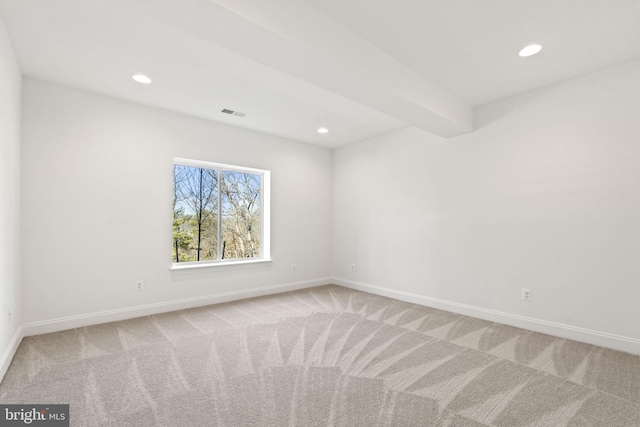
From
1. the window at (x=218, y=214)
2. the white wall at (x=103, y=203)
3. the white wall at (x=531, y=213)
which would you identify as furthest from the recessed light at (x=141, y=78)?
the white wall at (x=531, y=213)

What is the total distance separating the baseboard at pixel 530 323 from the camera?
2.83 m

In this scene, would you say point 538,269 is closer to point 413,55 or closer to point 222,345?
point 413,55

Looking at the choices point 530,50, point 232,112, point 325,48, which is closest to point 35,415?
point 325,48

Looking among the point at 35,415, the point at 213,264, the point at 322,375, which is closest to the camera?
the point at 35,415

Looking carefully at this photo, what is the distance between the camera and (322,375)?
235cm

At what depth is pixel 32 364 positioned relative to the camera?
2.49 metres

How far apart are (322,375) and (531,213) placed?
9.32 feet

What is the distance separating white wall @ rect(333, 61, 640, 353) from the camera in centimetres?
287

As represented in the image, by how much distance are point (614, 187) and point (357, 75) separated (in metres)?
2.67

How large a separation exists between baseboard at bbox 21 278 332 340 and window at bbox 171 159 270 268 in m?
0.50

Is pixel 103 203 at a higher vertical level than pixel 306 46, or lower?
lower

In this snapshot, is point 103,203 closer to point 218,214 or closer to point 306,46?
point 218,214

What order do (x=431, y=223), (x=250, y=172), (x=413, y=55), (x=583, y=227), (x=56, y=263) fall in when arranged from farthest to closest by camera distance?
(x=250, y=172) < (x=431, y=223) < (x=56, y=263) < (x=583, y=227) < (x=413, y=55)

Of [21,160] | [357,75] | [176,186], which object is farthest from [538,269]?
[21,160]
